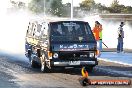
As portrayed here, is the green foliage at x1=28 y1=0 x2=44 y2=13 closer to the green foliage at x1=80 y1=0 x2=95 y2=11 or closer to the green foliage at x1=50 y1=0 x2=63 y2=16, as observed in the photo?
the green foliage at x1=50 y1=0 x2=63 y2=16

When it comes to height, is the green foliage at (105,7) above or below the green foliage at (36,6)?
below

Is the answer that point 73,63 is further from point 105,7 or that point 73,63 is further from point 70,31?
point 105,7

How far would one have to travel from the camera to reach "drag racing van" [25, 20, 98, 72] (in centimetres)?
1772

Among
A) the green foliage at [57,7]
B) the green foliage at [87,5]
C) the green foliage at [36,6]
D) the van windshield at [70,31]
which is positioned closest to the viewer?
the van windshield at [70,31]

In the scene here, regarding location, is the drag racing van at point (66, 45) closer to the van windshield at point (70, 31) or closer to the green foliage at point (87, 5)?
the van windshield at point (70, 31)

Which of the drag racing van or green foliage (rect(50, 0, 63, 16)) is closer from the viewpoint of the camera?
the drag racing van

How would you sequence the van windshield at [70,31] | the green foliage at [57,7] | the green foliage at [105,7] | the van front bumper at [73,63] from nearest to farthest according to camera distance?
the van front bumper at [73,63], the van windshield at [70,31], the green foliage at [57,7], the green foliage at [105,7]

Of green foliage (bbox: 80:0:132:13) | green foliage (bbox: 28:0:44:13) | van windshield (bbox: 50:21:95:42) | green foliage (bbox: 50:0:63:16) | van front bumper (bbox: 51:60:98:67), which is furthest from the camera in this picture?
green foliage (bbox: 80:0:132:13)

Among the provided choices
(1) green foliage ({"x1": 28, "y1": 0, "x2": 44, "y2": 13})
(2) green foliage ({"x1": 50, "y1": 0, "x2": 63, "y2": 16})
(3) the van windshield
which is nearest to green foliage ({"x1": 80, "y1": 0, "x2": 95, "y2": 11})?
(2) green foliage ({"x1": 50, "y1": 0, "x2": 63, "y2": 16})

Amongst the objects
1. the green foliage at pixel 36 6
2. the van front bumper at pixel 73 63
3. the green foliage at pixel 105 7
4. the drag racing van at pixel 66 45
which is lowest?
the green foliage at pixel 105 7

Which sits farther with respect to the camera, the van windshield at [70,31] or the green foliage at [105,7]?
the green foliage at [105,7]

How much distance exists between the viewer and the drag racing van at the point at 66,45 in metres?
17.7

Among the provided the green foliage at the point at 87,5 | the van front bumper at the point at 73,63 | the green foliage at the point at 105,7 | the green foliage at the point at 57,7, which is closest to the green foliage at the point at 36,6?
the green foliage at the point at 57,7

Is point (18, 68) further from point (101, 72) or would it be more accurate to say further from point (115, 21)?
point (115, 21)
